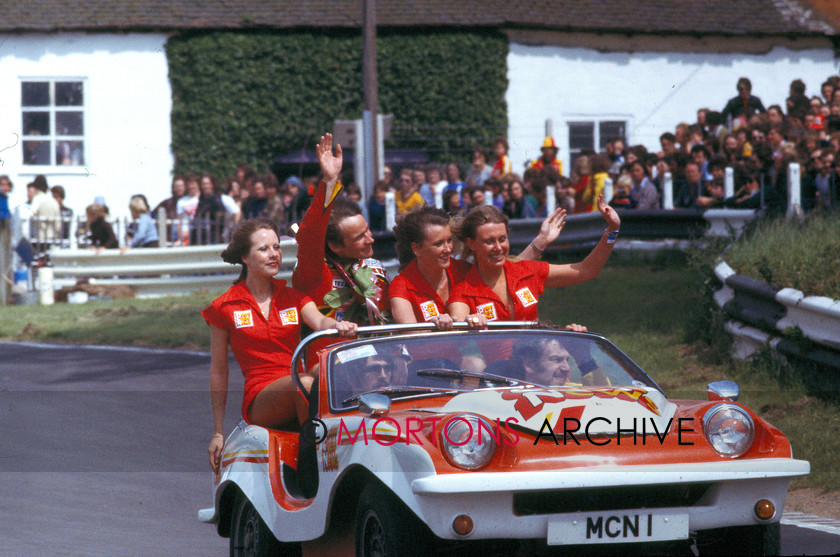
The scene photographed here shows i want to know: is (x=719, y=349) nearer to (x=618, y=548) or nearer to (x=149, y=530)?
(x=149, y=530)

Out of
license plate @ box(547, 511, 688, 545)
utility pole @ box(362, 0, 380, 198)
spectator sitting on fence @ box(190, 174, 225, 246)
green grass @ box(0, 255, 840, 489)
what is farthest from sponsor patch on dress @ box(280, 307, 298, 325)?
spectator sitting on fence @ box(190, 174, 225, 246)

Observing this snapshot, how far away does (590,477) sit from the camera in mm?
4664

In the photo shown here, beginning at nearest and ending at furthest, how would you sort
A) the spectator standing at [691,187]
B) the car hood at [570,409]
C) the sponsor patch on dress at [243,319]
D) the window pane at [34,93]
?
the car hood at [570,409] < the sponsor patch on dress at [243,319] < the spectator standing at [691,187] < the window pane at [34,93]

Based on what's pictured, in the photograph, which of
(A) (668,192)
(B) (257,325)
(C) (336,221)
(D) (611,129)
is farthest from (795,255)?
(D) (611,129)

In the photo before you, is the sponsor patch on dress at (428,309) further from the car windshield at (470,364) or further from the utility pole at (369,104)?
the utility pole at (369,104)

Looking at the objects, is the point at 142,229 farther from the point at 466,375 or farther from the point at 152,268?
the point at 466,375

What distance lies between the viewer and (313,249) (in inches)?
263

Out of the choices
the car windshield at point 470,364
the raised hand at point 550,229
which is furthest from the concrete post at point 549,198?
the car windshield at point 470,364

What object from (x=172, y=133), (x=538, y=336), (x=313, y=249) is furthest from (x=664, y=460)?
(x=172, y=133)

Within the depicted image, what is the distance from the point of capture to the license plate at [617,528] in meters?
4.68

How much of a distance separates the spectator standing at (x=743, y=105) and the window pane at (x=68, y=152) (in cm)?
1584

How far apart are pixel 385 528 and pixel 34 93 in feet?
89.0

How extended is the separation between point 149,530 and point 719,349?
5802 millimetres

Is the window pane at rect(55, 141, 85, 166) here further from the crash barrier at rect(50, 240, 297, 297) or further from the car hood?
the car hood
